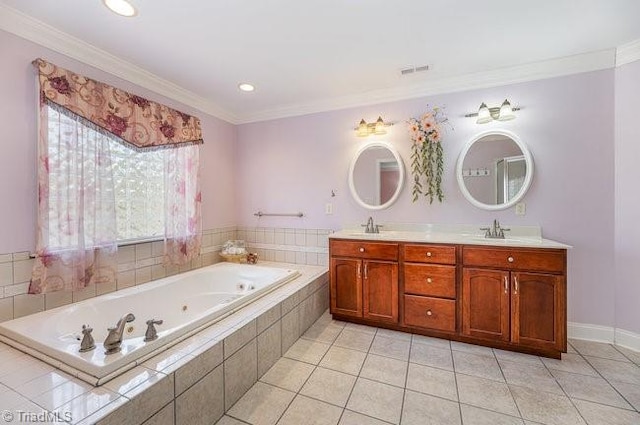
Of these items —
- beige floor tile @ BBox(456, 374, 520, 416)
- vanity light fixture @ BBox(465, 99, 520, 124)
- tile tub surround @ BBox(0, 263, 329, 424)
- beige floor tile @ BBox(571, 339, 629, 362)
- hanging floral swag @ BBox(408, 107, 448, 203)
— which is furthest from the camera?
hanging floral swag @ BBox(408, 107, 448, 203)

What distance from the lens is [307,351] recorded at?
219 cm

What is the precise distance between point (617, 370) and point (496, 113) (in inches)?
83.2

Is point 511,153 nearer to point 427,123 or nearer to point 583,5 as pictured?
point 427,123

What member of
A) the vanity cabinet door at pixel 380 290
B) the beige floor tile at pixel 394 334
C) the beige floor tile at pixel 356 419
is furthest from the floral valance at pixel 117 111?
the beige floor tile at pixel 394 334

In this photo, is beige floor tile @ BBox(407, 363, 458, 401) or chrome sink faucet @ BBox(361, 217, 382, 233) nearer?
beige floor tile @ BBox(407, 363, 458, 401)

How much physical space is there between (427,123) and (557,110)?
1.04 meters

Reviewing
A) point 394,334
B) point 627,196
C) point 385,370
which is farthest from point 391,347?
point 627,196

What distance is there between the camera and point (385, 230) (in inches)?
116

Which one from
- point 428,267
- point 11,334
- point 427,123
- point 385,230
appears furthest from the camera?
point 385,230

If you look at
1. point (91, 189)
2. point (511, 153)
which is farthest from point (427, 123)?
point (91, 189)

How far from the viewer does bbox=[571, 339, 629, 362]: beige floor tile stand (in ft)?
6.78

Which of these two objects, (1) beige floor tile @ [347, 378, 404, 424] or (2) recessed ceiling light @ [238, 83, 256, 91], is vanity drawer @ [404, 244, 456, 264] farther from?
(2) recessed ceiling light @ [238, 83, 256, 91]

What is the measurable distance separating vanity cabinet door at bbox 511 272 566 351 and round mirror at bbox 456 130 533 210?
2.40 ft

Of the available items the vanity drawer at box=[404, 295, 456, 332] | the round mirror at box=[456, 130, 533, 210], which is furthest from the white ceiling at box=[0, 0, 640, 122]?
the vanity drawer at box=[404, 295, 456, 332]
